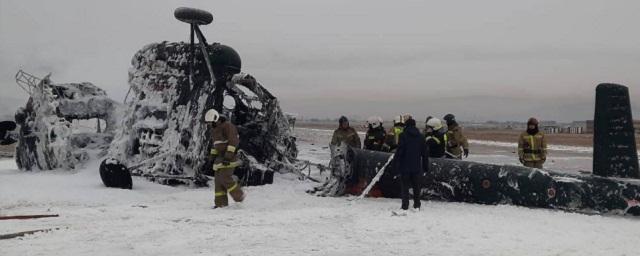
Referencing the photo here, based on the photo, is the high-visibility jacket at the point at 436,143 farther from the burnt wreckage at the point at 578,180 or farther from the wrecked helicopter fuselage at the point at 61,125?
the wrecked helicopter fuselage at the point at 61,125

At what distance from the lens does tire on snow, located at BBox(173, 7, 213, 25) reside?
12797 millimetres

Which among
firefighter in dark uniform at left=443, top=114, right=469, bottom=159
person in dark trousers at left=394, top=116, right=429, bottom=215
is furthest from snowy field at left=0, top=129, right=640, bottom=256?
firefighter in dark uniform at left=443, top=114, right=469, bottom=159

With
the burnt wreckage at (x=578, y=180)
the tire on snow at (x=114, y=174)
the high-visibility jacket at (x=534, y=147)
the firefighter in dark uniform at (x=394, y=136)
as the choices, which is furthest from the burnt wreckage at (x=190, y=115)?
the high-visibility jacket at (x=534, y=147)

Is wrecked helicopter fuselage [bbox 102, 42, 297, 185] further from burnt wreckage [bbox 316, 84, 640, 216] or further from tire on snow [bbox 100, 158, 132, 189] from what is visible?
burnt wreckage [bbox 316, 84, 640, 216]

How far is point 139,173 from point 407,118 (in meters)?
6.63

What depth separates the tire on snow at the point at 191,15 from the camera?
1280 cm

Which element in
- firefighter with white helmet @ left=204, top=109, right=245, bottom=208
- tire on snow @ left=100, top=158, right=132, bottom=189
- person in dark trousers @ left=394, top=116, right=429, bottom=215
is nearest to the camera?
person in dark trousers @ left=394, top=116, right=429, bottom=215

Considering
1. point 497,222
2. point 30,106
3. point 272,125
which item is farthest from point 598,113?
point 30,106

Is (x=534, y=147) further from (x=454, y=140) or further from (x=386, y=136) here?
(x=386, y=136)

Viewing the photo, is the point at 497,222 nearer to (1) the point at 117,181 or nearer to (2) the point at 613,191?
(2) the point at 613,191

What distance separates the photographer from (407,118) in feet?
29.1

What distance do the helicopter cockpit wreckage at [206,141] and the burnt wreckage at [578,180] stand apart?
2cm

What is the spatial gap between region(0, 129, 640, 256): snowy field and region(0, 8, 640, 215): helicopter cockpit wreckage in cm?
45

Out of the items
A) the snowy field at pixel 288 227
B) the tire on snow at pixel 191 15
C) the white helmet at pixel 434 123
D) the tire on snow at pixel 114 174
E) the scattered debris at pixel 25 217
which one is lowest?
the scattered debris at pixel 25 217
